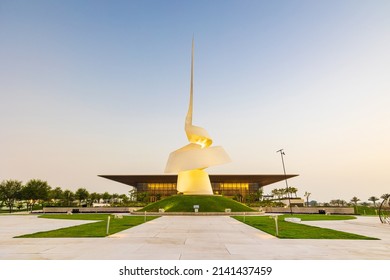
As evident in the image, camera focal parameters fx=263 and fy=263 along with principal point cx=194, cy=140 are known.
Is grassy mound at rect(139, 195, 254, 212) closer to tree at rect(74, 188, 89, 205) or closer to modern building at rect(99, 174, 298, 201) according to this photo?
modern building at rect(99, 174, 298, 201)

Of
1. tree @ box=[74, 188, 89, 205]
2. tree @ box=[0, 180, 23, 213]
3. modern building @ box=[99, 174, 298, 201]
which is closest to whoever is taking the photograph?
tree @ box=[0, 180, 23, 213]

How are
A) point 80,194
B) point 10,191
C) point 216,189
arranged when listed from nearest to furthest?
1. point 10,191
2. point 80,194
3. point 216,189

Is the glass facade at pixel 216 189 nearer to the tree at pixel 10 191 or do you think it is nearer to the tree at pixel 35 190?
the tree at pixel 35 190

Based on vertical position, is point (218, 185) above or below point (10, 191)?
above

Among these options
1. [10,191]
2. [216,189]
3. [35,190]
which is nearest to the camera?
[10,191]

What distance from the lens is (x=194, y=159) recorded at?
4541cm

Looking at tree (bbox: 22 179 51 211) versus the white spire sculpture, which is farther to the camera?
tree (bbox: 22 179 51 211)

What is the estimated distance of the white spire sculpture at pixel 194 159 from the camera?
45.6 m

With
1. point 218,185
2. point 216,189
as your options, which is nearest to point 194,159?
point 216,189

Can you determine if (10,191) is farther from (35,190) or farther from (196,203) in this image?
(196,203)

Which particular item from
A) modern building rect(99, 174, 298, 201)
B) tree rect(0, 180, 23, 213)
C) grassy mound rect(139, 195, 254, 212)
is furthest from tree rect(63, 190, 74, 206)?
grassy mound rect(139, 195, 254, 212)

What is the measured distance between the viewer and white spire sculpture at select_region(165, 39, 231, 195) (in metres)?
45.6

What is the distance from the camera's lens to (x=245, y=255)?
9.11 meters
